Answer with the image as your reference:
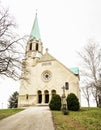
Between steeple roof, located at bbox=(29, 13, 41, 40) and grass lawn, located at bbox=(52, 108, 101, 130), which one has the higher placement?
steeple roof, located at bbox=(29, 13, 41, 40)

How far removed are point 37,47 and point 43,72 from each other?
7.07 meters

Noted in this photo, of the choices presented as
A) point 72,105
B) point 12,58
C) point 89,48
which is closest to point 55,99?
point 72,105

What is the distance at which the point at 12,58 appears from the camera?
14.2 m

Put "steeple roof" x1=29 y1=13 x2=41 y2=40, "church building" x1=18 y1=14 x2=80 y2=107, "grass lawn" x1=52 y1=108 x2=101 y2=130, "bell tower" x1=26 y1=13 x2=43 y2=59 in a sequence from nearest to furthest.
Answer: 1. "grass lawn" x1=52 y1=108 x2=101 y2=130
2. "church building" x1=18 y1=14 x2=80 y2=107
3. "bell tower" x1=26 y1=13 x2=43 y2=59
4. "steeple roof" x1=29 y1=13 x2=41 y2=40

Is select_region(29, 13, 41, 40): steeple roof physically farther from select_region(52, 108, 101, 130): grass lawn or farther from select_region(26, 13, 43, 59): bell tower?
select_region(52, 108, 101, 130): grass lawn

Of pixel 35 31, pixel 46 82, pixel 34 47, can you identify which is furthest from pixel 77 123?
pixel 35 31

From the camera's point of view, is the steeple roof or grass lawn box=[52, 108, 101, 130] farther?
the steeple roof

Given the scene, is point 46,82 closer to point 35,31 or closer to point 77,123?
point 35,31

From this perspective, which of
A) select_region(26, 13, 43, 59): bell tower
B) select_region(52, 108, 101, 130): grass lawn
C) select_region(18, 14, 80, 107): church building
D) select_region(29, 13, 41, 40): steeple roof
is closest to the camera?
select_region(52, 108, 101, 130): grass lawn

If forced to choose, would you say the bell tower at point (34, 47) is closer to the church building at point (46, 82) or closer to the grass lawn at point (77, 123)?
the church building at point (46, 82)

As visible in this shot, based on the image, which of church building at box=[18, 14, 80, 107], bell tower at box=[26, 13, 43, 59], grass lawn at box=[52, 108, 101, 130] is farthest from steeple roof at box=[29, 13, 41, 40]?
grass lawn at box=[52, 108, 101, 130]

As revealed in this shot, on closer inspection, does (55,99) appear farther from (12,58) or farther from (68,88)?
(12,58)

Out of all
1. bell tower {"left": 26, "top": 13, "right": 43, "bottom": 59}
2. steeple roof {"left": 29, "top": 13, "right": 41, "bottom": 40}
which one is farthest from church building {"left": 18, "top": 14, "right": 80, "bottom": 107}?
steeple roof {"left": 29, "top": 13, "right": 41, "bottom": 40}

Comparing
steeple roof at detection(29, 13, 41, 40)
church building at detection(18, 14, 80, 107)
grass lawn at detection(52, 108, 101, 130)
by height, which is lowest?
grass lawn at detection(52, 108, 101, 130)
